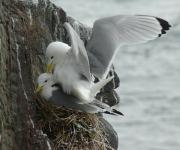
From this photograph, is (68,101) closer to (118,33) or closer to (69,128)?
(69,128)

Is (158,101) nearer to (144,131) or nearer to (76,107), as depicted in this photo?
(144,131)

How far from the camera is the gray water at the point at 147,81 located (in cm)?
1148

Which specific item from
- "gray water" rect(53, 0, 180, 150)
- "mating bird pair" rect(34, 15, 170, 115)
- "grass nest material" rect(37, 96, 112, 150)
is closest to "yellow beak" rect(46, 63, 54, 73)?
"mating bird pair" rect(34, 15, 170, 115)

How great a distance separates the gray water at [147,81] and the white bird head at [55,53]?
5.49 metres

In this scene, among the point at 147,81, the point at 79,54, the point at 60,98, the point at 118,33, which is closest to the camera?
→ the point at 79,54

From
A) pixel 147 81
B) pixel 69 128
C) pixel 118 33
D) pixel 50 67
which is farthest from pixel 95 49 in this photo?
pixel 147 81

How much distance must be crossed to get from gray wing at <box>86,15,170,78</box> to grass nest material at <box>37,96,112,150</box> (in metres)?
0.48

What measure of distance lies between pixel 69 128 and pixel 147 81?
8.04 metres

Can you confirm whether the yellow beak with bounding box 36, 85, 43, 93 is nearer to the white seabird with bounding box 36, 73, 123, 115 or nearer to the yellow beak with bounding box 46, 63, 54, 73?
the white seabird with bounding box 36, 73, 123, 115

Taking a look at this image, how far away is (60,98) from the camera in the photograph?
5305mm

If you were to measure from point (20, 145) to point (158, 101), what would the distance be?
27.1 ft

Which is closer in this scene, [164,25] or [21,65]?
[21,65]

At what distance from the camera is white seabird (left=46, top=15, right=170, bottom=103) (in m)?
5.24

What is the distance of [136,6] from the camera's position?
16.7 m
